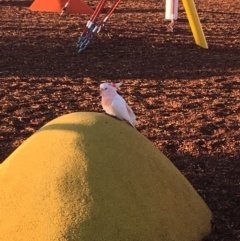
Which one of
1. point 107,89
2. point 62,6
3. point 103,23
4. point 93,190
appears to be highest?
point 107,89

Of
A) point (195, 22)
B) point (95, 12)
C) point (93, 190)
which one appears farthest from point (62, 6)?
point (93, 190)

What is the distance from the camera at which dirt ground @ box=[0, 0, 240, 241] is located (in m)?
5.80

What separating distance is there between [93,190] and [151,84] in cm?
536

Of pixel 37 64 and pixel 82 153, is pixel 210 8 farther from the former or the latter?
pixel 82 153

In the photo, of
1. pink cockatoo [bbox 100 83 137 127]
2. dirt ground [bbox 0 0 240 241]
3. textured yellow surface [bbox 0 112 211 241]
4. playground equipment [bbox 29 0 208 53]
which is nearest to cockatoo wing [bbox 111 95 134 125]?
pink cockatoo [bbox 100 83 137 127]

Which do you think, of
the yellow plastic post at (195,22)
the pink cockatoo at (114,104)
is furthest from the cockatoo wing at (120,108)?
the yellow plastic post at (195,22)

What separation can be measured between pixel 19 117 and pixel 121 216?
390 cm

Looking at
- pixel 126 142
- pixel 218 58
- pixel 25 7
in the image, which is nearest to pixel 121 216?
pixel 126 142

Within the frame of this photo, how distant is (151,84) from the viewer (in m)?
9.02

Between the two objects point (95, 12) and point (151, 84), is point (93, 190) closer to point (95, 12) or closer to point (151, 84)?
point (151, 84)

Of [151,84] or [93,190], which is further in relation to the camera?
[151,84]

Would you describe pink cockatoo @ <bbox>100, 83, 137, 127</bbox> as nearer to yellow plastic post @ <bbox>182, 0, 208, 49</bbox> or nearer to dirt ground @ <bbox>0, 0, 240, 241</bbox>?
dirt ground @ <bbox>0, 0, 240, 241</bbox>

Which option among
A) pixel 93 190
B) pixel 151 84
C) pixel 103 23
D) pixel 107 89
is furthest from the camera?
pixel 103 23

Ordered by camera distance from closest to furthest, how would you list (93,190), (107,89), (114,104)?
(93,190), (114,104), (107,89)
